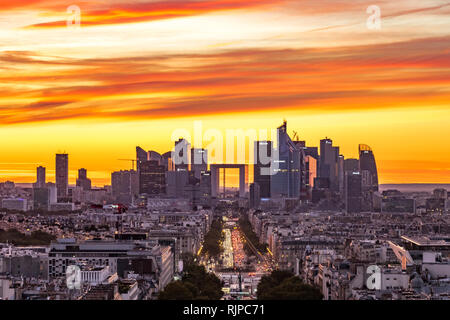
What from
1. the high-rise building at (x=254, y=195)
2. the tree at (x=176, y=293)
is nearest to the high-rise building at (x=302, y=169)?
the high-rise building at (x=254, y=195)

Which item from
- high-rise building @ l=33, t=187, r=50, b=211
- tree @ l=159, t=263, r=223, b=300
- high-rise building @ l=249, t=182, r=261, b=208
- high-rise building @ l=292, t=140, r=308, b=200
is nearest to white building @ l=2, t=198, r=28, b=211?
high-rise building @ l=33, t=187, r=50, b=211

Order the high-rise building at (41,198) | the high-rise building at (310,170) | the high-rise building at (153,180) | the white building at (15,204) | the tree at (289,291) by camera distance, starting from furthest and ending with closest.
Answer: the high-rise building at (153,180), the high-rise building at (310,170), the high-rise building at (41,198), the white building at (15,204), the tree at (289,291)

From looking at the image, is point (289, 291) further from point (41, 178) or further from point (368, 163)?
point (368, 163)

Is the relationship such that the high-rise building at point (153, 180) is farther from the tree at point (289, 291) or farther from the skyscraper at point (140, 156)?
the tree at point (289, 291)

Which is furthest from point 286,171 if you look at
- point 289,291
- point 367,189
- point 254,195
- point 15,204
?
point 289,291

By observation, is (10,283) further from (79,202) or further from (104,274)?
(79,202)

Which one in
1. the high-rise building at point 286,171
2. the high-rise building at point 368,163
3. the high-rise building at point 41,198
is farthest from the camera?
the high-rise building at point 286,171

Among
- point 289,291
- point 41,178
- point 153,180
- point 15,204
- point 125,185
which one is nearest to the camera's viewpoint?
point 289,291
